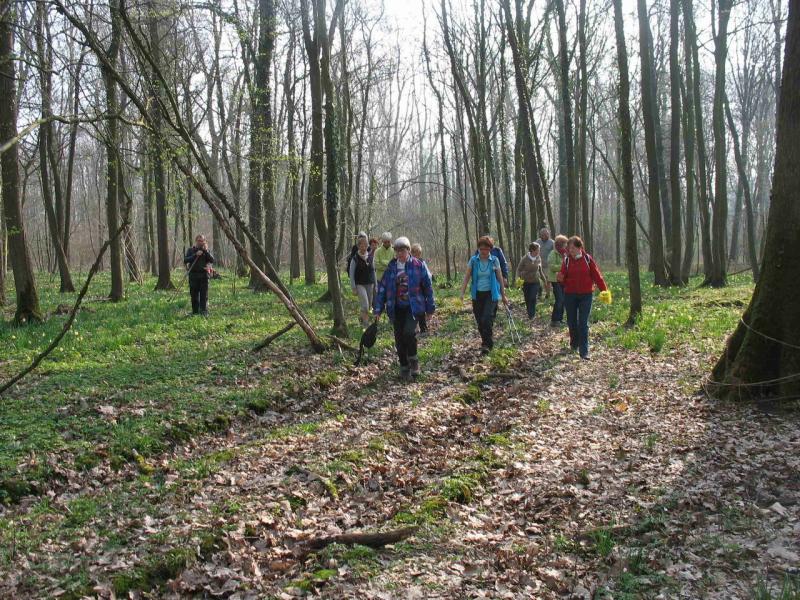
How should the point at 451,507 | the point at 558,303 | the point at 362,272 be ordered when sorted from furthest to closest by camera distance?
the point at 558,303
the point at 362,272
the point at 451,507

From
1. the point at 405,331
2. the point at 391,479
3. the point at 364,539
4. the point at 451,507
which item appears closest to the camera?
the point at 364,539

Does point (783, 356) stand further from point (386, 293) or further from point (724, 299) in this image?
point (724, 299)

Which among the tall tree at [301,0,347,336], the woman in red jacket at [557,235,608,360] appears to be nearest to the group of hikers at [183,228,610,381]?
the woman in red jacket at [557,235,608,360]

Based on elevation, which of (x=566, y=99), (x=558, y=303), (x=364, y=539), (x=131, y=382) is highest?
(x=566, y=99)

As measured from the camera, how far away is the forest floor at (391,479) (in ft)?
12.9

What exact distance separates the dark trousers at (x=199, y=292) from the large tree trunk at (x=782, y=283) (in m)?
11.3

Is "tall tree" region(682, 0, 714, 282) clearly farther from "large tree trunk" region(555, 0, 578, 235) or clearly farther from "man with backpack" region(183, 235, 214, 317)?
"man with backpack" region(183, 235, 214, 317)

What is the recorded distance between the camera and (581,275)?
33.6 feet

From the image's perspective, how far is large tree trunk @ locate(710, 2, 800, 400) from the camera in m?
6.36

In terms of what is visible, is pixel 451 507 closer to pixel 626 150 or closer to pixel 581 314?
pixel 581 314

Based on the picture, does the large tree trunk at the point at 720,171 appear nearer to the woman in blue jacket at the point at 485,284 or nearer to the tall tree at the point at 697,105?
the tall tree at the point at 697,105

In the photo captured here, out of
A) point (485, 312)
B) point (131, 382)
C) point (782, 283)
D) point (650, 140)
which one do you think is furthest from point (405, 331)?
point (650, 140)

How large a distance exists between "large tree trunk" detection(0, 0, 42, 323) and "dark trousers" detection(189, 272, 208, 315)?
3.14m

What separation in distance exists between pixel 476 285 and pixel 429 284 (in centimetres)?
171
